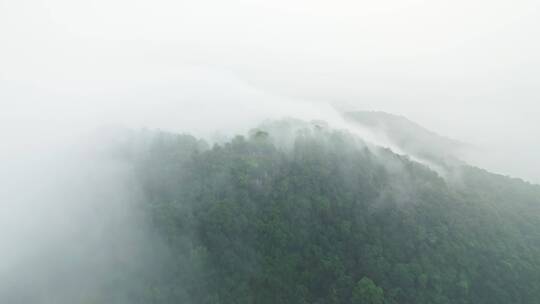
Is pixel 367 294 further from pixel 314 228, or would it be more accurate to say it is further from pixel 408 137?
pixel 408 137

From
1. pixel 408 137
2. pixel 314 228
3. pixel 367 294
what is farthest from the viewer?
pixel 408 137

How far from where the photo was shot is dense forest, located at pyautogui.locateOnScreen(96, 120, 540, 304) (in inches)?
2874

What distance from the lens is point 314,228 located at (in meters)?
81.0

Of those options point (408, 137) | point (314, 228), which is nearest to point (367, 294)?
point (314, 228)

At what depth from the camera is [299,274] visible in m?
75.4

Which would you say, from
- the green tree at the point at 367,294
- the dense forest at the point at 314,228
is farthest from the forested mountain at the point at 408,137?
the green tree at the point at 367,294

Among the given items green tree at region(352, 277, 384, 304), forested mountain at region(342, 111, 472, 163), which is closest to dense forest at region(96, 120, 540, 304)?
green tree at region(352, 277, 384, 304)

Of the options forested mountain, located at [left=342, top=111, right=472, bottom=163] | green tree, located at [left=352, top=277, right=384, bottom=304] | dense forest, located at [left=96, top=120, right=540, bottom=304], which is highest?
forested mountain, located at [left=342, top=111, right=472, bottom=163]

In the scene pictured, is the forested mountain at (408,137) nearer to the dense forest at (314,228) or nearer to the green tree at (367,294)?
the dense forest at (314,228)

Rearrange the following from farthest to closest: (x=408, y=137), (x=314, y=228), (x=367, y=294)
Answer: (x=408, y=137), (x=314, y=228), (x=367, y=294)

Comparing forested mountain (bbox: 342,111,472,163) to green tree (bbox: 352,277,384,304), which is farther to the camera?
forested mountain (bbox: 342,111,472,163)

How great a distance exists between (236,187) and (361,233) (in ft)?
78.0

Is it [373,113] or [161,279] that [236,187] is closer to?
[161,279]

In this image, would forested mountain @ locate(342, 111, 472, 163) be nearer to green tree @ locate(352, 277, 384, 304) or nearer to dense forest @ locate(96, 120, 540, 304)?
dense forest @ locate(96, 120, 540, 304)
